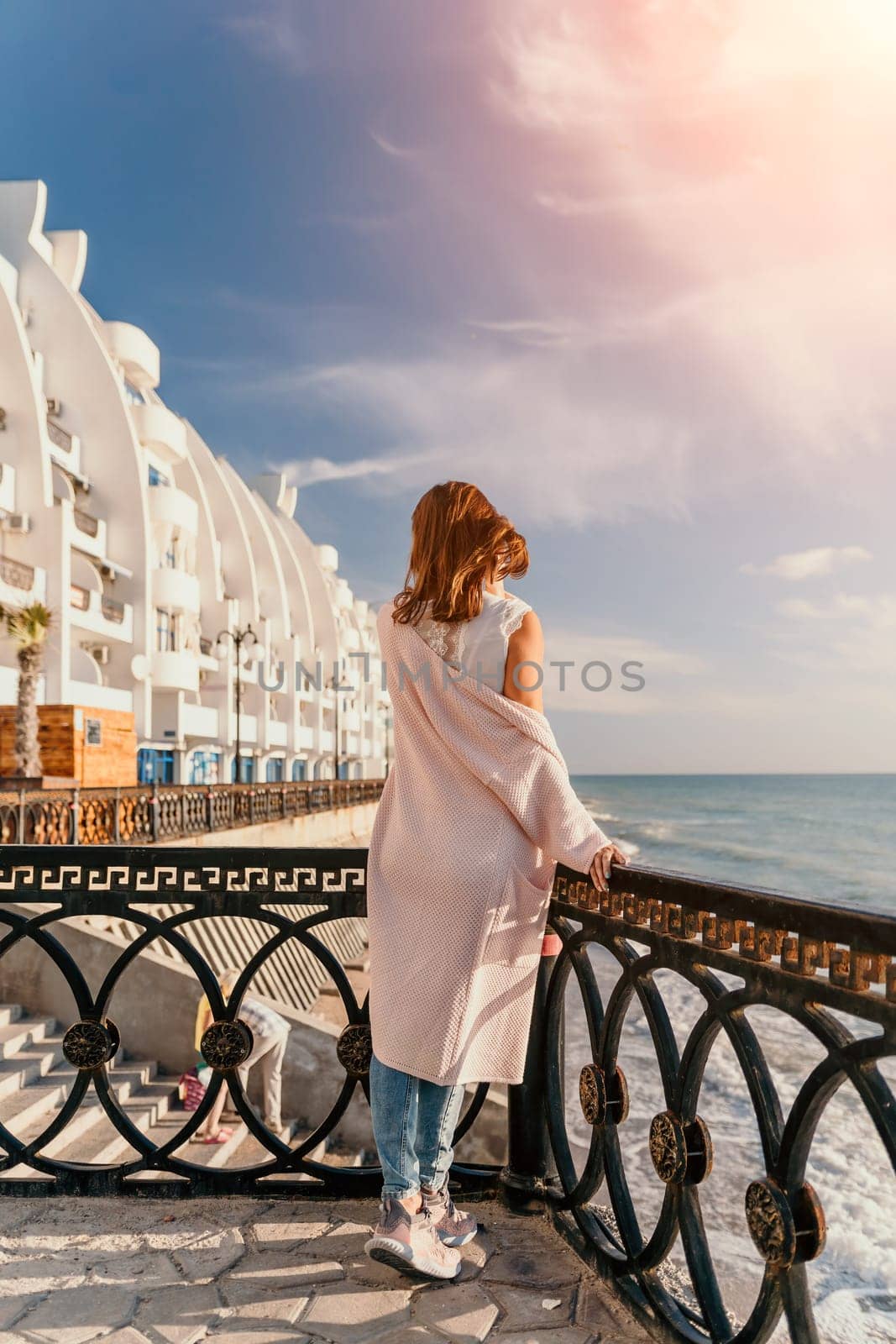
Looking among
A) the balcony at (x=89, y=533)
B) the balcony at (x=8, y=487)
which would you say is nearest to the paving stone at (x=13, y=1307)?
→ the balcony at (x=8, y=487)

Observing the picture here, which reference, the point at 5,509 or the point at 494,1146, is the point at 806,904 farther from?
the point at 5,509

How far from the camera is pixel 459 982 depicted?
2289 millimetres

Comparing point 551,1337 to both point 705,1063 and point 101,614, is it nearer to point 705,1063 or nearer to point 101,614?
point 705,1063

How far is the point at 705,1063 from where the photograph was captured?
7.32 feet

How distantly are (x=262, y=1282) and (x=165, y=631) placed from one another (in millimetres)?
33202

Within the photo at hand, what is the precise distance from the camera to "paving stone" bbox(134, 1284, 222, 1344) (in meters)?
2.17

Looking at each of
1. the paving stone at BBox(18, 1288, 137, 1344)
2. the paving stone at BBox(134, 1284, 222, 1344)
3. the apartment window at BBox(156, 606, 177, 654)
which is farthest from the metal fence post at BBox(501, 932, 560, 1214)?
the apartment window at BBox(156, 606, 177, 654)

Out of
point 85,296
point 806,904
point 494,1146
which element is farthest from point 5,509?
point 806,904

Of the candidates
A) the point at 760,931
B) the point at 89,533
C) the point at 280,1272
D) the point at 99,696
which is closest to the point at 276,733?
the point at 89,533

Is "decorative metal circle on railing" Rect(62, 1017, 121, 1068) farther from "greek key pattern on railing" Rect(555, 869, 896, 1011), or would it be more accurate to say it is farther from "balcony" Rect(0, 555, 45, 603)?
"balcony" Rect(0, 555, 45, 603)

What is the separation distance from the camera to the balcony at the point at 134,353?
110 ft

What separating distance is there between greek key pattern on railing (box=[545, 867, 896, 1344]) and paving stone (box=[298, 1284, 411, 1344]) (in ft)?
1.70

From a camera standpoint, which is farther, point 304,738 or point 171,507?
point 304,738

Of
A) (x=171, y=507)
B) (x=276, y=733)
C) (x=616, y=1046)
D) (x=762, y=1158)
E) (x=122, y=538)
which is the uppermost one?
(x=171, y=507)
